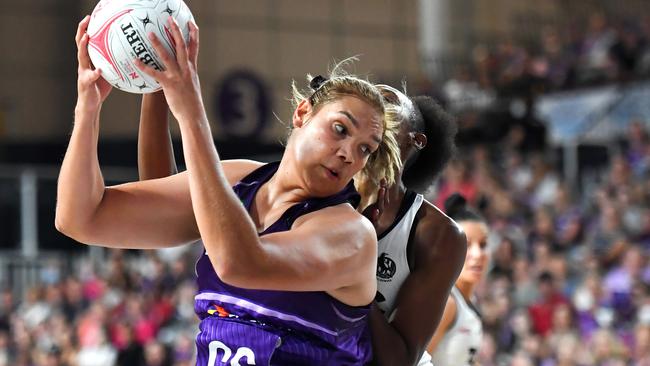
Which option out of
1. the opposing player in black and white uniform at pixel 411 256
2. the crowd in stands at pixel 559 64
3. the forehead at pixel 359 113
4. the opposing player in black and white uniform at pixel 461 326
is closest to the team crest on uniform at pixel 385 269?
the opposing player in black and white uniform at pixel 411 256

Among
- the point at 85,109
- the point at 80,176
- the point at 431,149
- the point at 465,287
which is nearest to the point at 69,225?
the point at 80,176

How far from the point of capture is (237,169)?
9.48 feet

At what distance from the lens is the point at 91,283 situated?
1271cm

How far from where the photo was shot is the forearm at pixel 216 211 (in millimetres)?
2295

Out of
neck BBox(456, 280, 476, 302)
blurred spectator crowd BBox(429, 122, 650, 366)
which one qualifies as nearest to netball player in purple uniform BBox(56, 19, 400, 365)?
neck BBox(456, 280, 476, 302)

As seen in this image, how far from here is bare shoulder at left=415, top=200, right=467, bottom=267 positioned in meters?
3.18

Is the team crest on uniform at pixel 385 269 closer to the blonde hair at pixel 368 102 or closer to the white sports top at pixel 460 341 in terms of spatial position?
the blonde hair at pixel 368 102

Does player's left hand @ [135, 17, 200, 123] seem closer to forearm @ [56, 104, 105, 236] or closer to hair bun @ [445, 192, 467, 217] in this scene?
forearm @ [56, 104, 105, 236]

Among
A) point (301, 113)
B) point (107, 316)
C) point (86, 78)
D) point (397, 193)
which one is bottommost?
point (107, 316)

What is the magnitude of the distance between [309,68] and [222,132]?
2740 millimetres

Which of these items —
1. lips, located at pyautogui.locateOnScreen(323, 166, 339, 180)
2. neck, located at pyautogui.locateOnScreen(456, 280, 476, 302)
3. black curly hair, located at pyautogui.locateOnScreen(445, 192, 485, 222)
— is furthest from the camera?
black curly hair, located at pyautogui.locateOnScreen(445, 192, 485, 222)

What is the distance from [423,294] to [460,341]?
3.46 ft

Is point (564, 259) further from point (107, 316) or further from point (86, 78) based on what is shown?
point (86, 78)

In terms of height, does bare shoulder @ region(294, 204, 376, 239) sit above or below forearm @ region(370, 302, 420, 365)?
above
